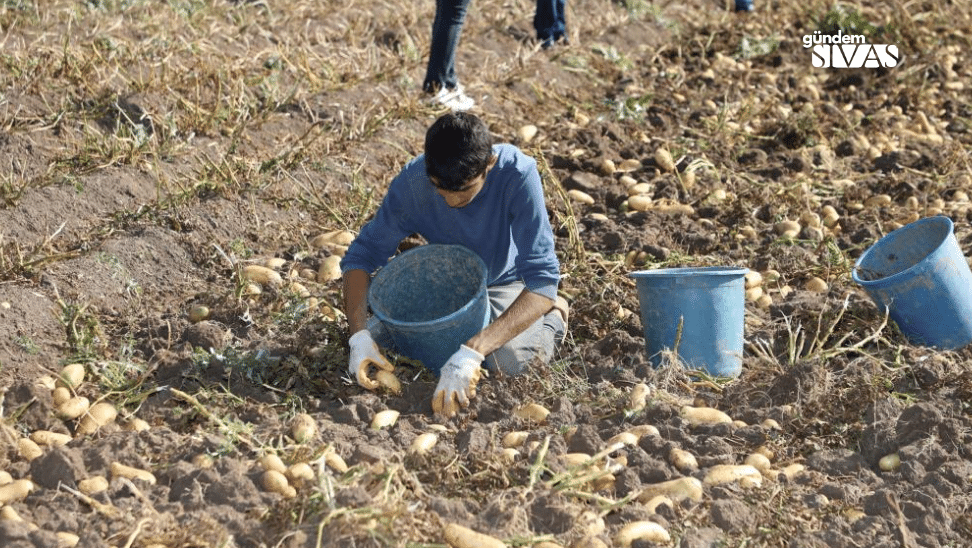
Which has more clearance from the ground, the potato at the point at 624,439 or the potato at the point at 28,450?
the potato at the point at 624,439

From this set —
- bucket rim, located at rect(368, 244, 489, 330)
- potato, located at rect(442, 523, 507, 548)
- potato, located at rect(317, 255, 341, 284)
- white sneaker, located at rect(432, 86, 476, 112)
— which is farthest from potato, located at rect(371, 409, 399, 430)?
white sneaker, located at rect(432, 86, 476, 112)

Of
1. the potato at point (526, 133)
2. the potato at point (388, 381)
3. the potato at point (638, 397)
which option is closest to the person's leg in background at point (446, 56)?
the potato at point (526, 133)

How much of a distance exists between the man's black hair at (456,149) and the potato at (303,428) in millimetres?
695

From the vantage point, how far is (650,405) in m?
3.12

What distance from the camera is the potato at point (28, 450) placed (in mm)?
2820

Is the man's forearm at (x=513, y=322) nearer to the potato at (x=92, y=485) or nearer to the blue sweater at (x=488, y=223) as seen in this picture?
the blue sweater at (x=488, y=223)

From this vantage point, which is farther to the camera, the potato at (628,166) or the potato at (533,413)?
the potato at (628,166)

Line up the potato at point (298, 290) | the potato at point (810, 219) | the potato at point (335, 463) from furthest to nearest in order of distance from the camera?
the potato at point (810, 219)
the potato at point (298, 290)
the potato at point (335, 463)

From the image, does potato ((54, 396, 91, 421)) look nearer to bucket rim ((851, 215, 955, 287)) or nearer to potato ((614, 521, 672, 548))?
potato ((614, 521, 672, 548))

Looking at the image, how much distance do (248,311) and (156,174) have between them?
911 millimetres

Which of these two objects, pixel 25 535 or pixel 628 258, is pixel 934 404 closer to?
pixel 628 258

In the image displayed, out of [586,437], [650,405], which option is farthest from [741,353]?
[586,437]

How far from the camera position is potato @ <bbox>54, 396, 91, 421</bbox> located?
3.03 metres

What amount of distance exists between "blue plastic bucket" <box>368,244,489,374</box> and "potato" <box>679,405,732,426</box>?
0.64 metres
